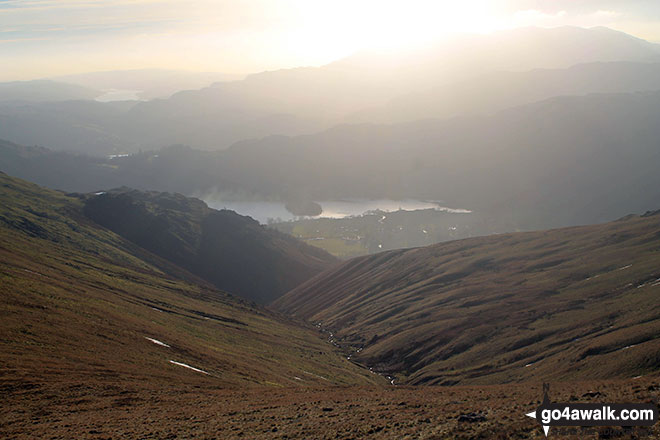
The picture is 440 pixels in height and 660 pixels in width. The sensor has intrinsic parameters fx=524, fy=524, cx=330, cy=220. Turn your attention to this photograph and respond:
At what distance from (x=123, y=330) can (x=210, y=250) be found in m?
138

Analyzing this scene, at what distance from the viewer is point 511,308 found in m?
83.4

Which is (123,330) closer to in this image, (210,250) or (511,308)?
(511,308)

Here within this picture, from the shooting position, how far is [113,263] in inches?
3871

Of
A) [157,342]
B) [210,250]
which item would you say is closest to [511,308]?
[157,342]

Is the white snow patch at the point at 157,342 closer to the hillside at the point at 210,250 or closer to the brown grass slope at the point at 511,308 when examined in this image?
the brown grass slope at the point at 511,308

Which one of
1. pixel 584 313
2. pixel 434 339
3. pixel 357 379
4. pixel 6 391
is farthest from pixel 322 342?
pixel 6 391

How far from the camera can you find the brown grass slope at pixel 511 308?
5606 centimetres

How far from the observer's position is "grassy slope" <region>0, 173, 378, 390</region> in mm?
39219

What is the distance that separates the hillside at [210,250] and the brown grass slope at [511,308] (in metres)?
35.3

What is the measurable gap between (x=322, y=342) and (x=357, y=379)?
2572 centimetres

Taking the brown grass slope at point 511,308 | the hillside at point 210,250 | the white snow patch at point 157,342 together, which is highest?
the hillside at point 210,250

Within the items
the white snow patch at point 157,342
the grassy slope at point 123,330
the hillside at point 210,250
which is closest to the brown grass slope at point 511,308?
the grassy slope at point 123,330

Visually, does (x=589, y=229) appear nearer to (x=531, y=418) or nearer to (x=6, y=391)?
(x=531, y=418)

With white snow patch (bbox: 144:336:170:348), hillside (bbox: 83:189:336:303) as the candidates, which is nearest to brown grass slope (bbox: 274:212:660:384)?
white snow patch (bbox: 144:336:170:348)
